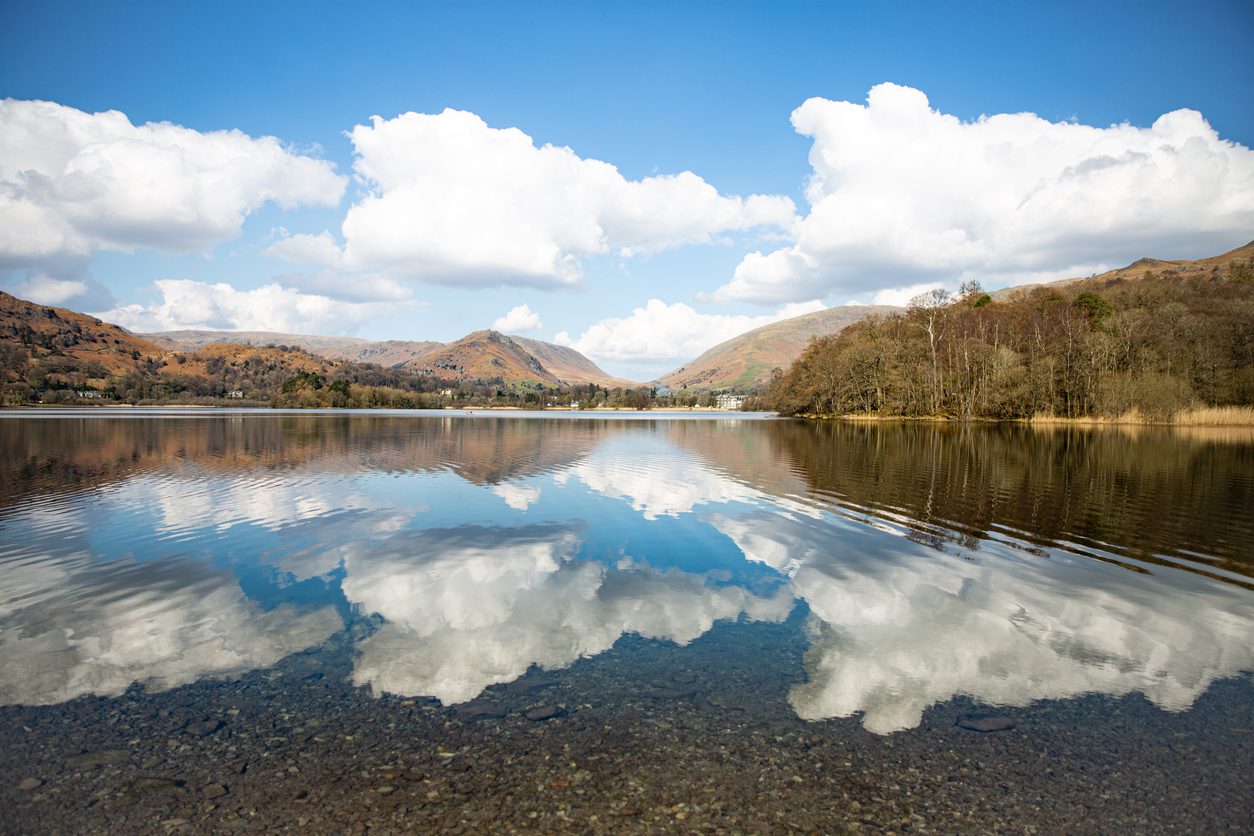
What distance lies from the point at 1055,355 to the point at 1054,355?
0.58ft

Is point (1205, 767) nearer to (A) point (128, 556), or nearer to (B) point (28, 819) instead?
(B) point (28, 819)

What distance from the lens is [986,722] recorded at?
21.1ft

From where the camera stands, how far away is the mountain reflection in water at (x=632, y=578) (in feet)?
25.5

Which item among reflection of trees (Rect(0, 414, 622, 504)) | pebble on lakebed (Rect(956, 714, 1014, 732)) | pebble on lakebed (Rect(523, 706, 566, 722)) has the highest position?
pebble on lakebed (Rect(523, 706, 566, 722))

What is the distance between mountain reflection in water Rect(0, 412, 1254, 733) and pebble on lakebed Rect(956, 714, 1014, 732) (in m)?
0.44

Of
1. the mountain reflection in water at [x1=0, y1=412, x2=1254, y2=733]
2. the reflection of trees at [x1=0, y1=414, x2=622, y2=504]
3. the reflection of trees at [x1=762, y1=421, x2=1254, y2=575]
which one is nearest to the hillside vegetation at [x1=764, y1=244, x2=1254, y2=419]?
the reflection of trees at [x1=762, y1=421, x2=1254, y2=575]

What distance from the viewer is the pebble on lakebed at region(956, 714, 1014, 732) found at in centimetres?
632

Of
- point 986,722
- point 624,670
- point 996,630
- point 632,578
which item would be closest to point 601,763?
point 624,670

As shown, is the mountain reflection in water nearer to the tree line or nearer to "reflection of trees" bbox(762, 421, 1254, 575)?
"reflection of trees" bbox(762, 421, 1254, 575)

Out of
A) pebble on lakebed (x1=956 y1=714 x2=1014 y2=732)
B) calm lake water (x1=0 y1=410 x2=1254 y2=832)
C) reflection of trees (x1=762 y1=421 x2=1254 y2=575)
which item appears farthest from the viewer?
reflection of trees (x1=762 y1=421 x2=1254 y2=575)

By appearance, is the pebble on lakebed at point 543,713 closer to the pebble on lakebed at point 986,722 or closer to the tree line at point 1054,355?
the pebble on lakebed at point 986,722

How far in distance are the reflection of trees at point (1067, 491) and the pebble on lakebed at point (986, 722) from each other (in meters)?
9.70

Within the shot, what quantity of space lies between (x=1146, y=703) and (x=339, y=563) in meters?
13.1

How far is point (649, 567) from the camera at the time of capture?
12609mm
